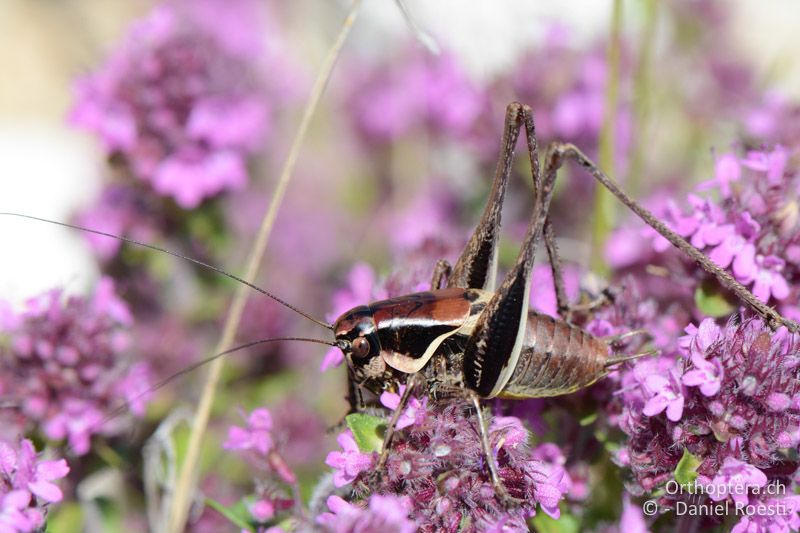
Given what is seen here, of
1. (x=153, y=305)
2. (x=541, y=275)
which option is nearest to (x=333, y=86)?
(x=153, y=305)

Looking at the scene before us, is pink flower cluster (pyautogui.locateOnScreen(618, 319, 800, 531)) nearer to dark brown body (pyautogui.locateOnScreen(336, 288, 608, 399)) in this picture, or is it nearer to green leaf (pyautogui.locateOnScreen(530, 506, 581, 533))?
dark brown body (pyautogui.locateOnScreen(336, 288, 608, 399))

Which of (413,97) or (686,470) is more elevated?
(413,97)

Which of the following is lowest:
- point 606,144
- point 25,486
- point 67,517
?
point 67,517

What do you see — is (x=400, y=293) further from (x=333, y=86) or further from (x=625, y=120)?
(x=333, y=86)

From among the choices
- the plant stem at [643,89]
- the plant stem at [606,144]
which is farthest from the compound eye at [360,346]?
the plant stem at [643,89]

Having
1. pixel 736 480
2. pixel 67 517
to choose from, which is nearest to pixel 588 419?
pixel 736 480

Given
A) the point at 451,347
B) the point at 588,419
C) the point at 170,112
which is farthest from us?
the point at 170,112

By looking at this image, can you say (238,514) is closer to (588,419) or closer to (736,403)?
(588,419)
